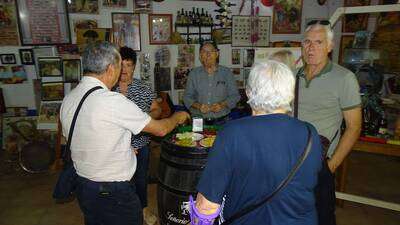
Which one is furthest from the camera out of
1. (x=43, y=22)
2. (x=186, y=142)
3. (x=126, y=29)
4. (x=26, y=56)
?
(x=126, y=29)

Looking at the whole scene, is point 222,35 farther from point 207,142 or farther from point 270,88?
point 270,88

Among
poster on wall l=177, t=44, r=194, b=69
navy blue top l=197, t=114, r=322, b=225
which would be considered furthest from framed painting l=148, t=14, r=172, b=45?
navy blue top l=197, t=114, r=322, b=225

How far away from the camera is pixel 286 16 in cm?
696

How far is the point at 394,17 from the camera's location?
636 centimetres

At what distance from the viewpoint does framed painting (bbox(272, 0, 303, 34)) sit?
6879mm

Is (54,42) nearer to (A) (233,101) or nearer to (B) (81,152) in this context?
(A) (233,101)

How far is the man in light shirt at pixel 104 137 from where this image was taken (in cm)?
191

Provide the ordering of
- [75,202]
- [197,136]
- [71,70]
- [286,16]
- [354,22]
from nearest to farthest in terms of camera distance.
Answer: [197,136], [75,202], [71,70], [286,16], [354,22]

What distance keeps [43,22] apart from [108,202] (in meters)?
4.65

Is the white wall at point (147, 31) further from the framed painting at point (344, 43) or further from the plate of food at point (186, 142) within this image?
the plate of food at point (186, 142)

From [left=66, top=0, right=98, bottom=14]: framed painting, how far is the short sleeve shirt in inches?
176

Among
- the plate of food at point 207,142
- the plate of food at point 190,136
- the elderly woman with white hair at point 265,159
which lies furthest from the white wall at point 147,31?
the elderly woman with white hair at point 265,159

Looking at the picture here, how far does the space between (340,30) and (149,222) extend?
6.13 m

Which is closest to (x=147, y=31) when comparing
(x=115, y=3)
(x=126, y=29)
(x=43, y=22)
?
(x=126, y=29)
